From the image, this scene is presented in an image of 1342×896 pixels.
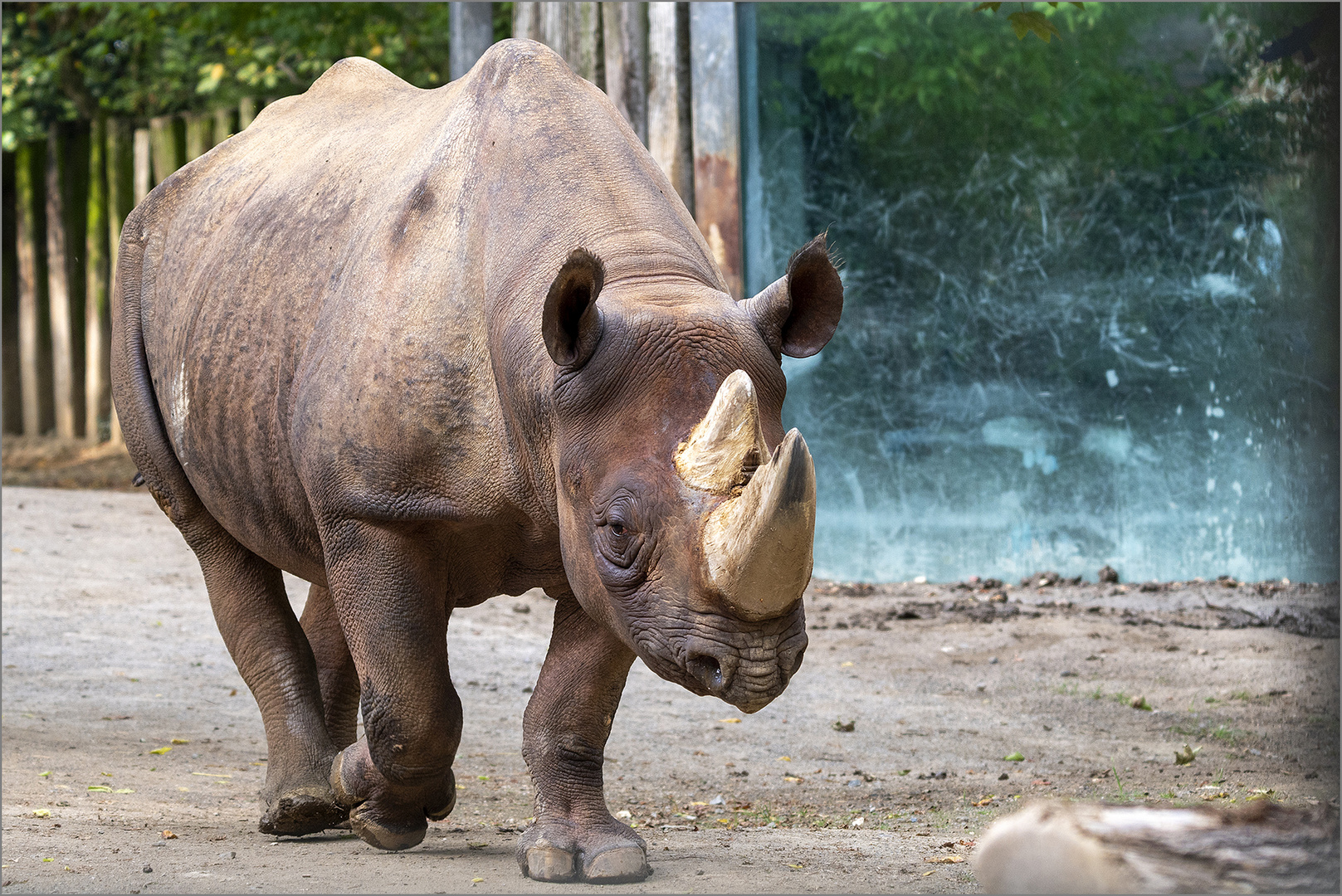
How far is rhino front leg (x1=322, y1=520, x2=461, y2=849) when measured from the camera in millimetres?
3859

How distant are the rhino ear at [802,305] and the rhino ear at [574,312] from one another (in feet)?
1.28

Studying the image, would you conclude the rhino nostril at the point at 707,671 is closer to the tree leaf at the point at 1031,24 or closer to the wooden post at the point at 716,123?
the tree leaf at the point at 1031,24

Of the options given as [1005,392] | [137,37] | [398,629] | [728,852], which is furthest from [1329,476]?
[137,37]

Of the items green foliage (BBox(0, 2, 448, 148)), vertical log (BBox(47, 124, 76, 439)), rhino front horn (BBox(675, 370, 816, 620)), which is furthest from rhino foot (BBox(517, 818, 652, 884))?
vertical log (BBox(47, 124, 76, 439))

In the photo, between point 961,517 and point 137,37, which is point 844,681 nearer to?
point 961,517

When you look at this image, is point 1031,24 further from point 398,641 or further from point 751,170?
point 751,170

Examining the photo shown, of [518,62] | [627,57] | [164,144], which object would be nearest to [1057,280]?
[627,57]

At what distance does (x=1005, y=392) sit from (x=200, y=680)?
16.6ft

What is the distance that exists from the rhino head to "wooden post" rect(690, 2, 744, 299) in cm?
552

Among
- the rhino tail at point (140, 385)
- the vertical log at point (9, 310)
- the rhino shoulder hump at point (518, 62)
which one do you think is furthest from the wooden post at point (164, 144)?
the rhino shoulder hump at point (518, 62)

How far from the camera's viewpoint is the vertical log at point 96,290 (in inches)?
524

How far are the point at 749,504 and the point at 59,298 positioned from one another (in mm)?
12327

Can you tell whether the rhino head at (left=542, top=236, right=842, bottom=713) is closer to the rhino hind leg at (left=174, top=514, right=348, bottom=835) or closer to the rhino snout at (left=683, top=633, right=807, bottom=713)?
the rhino snout at (left=683, top=633, right=807, bottom=713)

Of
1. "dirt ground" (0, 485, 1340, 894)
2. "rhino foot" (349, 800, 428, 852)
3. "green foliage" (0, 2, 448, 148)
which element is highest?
"green foliage" (0, 2, 448, 148)
